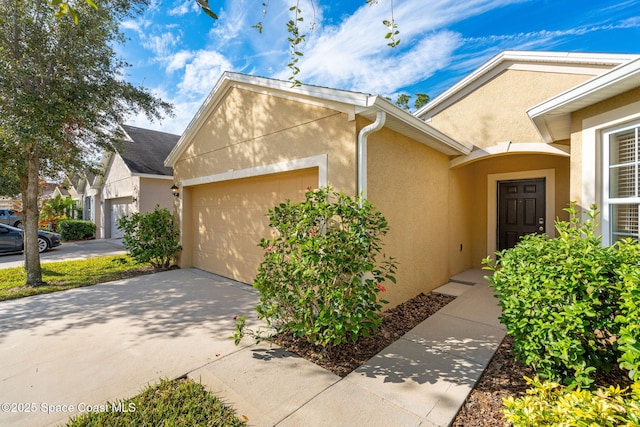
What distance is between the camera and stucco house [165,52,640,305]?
156 inches

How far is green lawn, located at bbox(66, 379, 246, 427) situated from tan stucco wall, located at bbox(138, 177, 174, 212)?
1177 centimetres

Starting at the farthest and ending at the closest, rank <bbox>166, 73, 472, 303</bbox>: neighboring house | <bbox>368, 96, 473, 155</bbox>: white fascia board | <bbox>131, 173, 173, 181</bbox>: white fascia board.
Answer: <bbox>131, 173, 173, 181</bbox>: white fascia board, <bbox>166, 73, 472, 303</bbox>: neighboring house, <bbox>368, 96, 473, 155</bbox>: white fascia board

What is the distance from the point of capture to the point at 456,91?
7281 mm

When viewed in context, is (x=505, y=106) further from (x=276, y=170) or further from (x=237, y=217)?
(x=237, y=217)

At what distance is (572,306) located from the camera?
237 centimetres

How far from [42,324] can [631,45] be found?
1167 cm

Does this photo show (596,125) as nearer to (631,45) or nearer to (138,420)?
(631,45)

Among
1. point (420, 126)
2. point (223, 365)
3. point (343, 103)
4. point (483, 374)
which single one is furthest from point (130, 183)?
point (483, 374)

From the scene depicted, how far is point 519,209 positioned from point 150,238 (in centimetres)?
962

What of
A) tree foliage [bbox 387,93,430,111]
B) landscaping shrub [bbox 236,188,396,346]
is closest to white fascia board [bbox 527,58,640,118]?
landscaping shrub [bbox 236,188,396,346]

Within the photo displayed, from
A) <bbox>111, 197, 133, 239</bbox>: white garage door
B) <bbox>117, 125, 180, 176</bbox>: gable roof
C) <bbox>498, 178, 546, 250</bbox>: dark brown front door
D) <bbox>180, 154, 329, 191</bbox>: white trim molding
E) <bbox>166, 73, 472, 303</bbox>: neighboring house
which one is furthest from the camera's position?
<bbox>111, 197, 133, 239</bbox>: white garage door

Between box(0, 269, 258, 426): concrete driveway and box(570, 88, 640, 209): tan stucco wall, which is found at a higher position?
box(570, 88, 640, 209): tan stucco wall

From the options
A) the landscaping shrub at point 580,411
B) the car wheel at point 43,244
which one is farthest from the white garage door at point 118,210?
the landscaping shrub at point 580,411

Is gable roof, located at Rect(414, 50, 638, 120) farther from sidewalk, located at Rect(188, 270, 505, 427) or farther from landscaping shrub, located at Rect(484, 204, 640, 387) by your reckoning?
sidewalk, located at Rect(188, 270, 505, 427)
